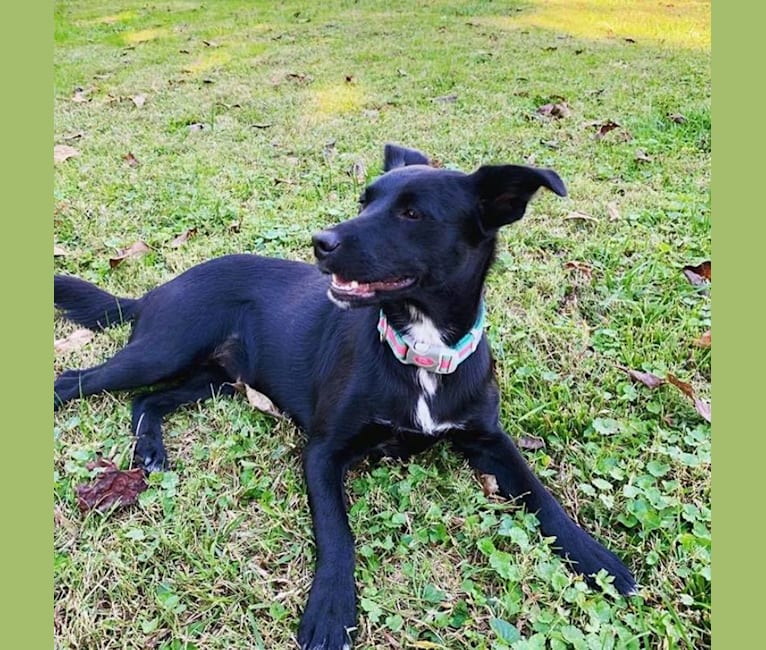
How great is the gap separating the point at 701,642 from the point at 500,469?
823 millimetres

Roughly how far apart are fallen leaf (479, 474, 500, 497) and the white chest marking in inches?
8.1

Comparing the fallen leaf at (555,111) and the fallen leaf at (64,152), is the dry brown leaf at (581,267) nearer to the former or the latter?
the fallen leaf at (555,111)

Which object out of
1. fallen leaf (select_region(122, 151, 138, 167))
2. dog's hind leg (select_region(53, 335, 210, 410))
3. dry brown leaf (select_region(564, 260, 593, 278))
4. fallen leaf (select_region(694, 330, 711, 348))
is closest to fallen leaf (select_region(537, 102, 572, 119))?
dry brown leaf (select_region(564, 260, 593, 278))

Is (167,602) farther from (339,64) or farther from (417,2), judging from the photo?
(417,2)

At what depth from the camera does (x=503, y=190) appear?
2.37 metres

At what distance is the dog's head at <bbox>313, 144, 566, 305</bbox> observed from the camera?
89.4 inches

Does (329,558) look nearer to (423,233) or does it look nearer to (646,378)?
(423,233)

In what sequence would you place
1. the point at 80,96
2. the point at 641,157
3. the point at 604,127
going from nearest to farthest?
the point at 641,157, the point at 604,127, the point at 80,96

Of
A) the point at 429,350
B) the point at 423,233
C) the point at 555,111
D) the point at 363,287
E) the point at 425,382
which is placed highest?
the point at 423,233

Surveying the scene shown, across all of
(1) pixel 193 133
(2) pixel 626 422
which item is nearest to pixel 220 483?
(2) pixel 626 422

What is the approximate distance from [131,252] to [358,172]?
1.85 meters

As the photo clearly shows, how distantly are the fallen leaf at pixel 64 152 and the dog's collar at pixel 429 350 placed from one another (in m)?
4.19

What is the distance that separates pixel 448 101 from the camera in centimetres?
707

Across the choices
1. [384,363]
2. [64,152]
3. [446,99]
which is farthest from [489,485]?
[446,99]
